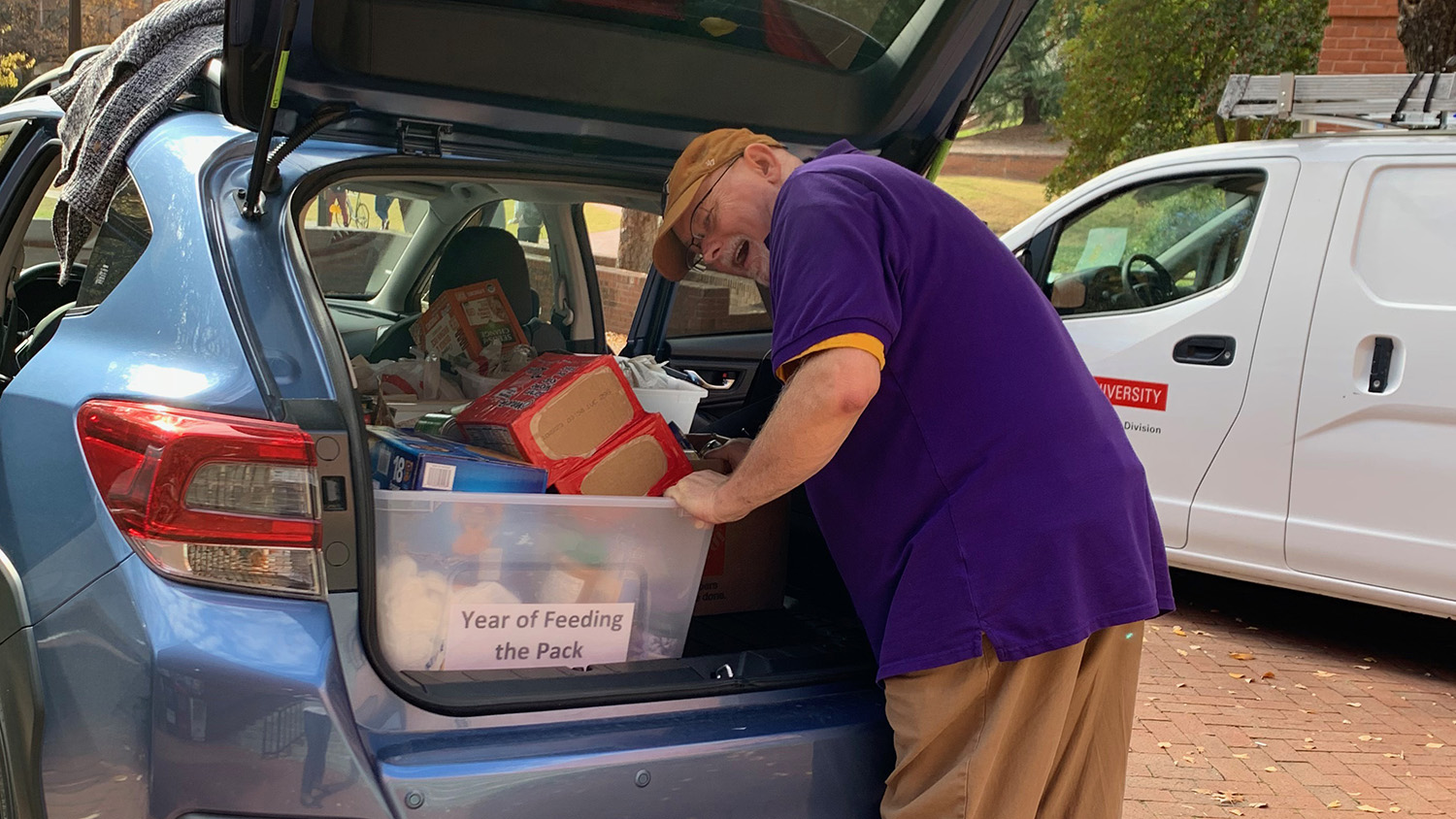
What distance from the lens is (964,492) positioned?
75.1 inches

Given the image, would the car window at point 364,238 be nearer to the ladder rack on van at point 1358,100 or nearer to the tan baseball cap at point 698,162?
the tan baseball cap at point 698,162

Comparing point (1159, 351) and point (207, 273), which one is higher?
point (207, 273)

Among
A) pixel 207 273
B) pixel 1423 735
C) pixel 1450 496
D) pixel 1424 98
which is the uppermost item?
pixel 1424 98

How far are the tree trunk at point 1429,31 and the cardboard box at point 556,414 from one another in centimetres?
657

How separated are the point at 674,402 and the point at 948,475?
104cm

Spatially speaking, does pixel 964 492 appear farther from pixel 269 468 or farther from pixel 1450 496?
pixel 1450 496

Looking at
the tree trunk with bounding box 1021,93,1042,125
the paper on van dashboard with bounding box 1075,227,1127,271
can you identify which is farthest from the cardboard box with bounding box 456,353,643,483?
the tree trunk with bounding box 1021,93,1042,125

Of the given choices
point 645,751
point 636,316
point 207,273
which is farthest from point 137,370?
point 636,316

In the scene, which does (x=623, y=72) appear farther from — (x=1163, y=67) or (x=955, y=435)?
(x=1163, y=67)

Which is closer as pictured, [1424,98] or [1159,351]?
[1424,98]

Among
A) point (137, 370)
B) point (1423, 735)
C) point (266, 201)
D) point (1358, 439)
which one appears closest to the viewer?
point (137, 370)

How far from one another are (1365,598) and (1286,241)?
1.33 meters

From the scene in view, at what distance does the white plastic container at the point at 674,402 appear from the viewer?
2.82 m

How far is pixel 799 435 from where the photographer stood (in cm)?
187
